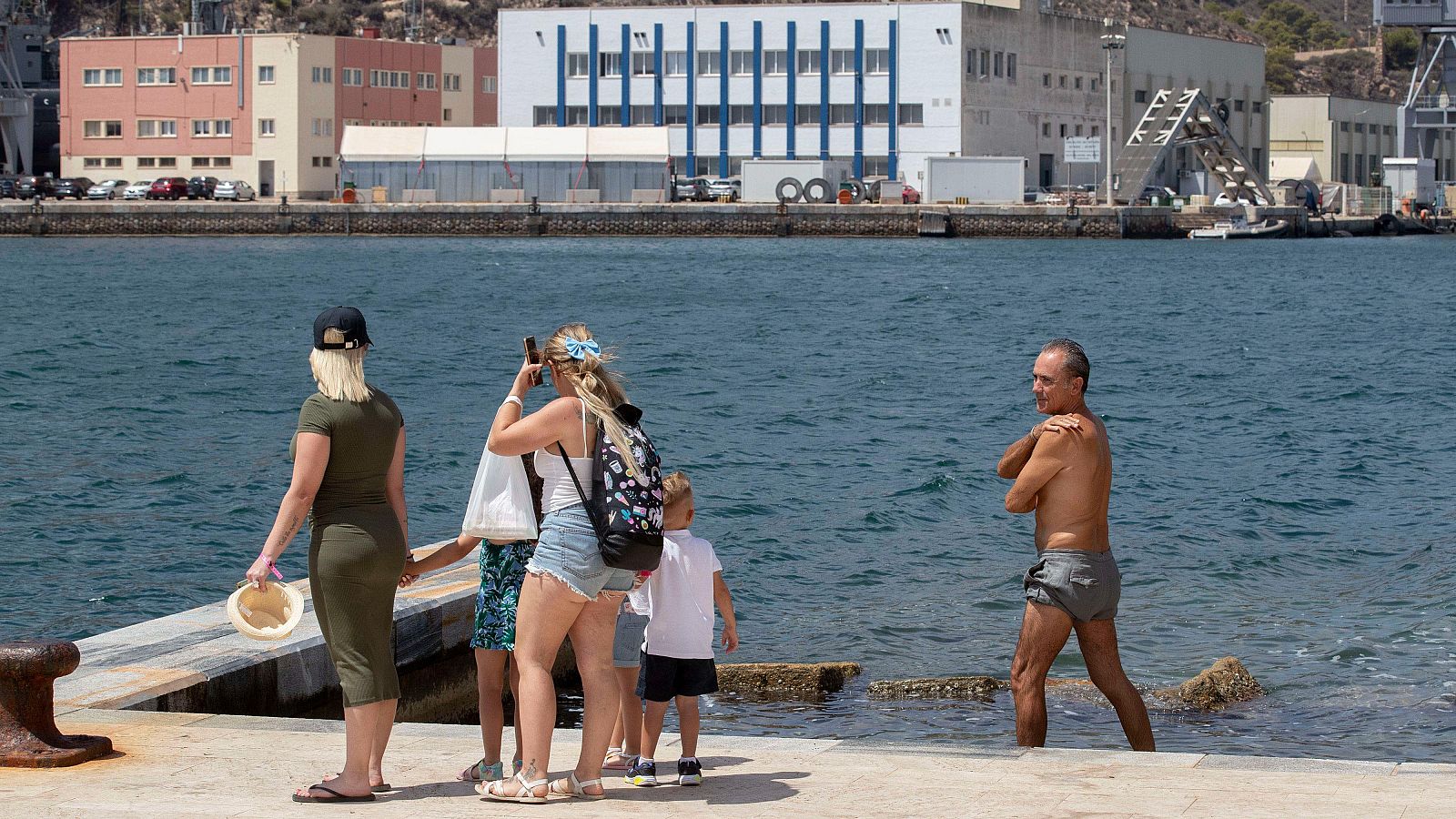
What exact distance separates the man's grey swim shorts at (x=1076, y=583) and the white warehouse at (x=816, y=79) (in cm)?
8697

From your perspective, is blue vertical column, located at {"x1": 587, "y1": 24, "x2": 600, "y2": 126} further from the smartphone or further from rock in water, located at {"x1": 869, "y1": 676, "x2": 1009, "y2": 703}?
the smartphone

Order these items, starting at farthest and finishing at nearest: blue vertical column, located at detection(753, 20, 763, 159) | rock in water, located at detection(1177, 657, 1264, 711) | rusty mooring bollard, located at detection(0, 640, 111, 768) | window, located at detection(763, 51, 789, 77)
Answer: blue vertical column, located at detection(753, 20, 763, 159)
window, located at detection(763, 51, 789, 77)
rock in water, located at detection(1177, 657, 1264, 711)
rusty mooring bollard, located at detection(0, 640, 111, 768)

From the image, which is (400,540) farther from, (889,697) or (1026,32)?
(1026,32)

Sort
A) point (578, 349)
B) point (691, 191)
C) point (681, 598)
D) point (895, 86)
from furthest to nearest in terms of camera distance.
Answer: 1. point (691, 191)
2. point (895, 86)
3. point (681, 598)
4. point (578, 349)

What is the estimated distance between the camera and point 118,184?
97500 mm

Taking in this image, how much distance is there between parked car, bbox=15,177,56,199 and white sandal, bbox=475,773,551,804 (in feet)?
312

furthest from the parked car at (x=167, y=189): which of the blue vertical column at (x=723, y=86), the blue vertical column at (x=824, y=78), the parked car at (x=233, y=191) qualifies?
the blue vertical column at (x=824, y=78)

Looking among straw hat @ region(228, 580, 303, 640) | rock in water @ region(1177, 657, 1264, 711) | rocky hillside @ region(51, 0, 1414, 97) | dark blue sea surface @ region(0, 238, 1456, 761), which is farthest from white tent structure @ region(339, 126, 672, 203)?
straw hat @ region(228, 580, 303, 640)

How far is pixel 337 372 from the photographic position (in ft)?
21.8

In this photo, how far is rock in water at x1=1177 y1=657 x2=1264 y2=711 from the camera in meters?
11.5

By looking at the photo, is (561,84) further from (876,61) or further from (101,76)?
(101,76)

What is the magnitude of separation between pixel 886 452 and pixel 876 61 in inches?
2827

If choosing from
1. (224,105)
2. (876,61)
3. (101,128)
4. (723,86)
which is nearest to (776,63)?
(723,86)

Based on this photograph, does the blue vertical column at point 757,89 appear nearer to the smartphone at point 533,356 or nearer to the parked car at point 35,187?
the parked car at point 35,187
